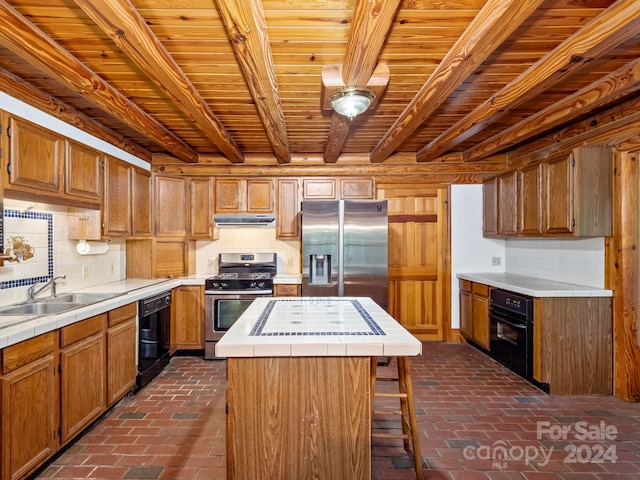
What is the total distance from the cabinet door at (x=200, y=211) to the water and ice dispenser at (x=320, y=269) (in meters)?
1.36

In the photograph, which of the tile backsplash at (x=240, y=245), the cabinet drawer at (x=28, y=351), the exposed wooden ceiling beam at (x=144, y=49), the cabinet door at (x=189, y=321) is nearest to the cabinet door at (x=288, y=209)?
the tile backsplash at (x=240, y=245)

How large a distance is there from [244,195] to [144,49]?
2.55m

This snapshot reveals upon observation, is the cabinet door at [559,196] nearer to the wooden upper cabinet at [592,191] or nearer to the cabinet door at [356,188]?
the wooden upper cabinet at [592,191]

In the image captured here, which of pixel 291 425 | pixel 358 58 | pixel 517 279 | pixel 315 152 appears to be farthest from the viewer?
pixel 315 152

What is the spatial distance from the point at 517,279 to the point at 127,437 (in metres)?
3.83

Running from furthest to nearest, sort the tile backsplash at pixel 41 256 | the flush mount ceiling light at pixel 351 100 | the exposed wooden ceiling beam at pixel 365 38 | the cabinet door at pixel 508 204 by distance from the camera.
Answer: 1. the cabinet door at pixel 508 204
2. the tile backsplash at pixel 41 256
3. the flush mount ceiling light at pixel 351 100
4. the exposed wooden ceiling beam at pixel 365 38

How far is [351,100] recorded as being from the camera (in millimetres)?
2121

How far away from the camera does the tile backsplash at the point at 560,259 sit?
301cm

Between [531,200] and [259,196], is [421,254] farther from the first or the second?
[259,196]

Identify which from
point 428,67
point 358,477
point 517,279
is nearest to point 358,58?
point 428,67

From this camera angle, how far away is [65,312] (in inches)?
83.2

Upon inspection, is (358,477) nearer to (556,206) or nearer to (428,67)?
(428,67)

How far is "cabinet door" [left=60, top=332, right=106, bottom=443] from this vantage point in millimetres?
2057

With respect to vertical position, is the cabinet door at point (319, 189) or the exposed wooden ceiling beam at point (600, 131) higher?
the exposed wooden ceiling beam at point (600, 131)
